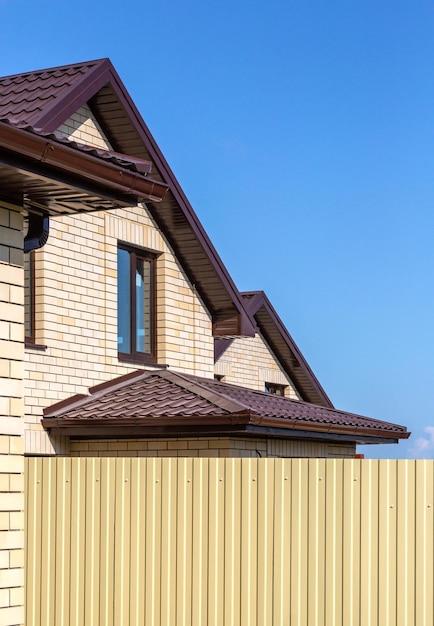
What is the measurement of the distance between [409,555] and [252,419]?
381cm

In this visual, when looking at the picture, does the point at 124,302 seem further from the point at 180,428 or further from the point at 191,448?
the point at 180,428

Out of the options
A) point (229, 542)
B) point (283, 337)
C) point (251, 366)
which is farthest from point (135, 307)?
point (283, 337)

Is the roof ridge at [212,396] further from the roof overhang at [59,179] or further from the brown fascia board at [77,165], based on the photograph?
the brown fascia board at [77,165]

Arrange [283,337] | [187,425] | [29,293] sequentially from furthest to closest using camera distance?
[283,337]
[29,293]
[187,425]

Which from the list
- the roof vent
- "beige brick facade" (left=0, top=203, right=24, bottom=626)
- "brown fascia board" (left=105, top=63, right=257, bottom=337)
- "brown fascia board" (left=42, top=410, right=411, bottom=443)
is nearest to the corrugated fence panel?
"beige brick facade" (left=0, top=203, right=24, bottom=626)

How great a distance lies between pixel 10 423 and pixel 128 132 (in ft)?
24.3

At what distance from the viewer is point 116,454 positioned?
1302 centimetres

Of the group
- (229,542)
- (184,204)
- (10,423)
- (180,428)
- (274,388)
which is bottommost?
(229,542)

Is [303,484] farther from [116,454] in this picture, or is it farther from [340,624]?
[116,454]

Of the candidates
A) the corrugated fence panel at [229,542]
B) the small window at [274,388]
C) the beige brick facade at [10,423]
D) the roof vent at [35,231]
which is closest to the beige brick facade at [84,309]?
the corrugated fence panel at [229,542]

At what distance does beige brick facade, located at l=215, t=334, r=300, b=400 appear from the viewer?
19969 millimetres

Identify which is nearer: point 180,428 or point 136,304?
point 180,428

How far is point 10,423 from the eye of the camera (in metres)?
7.63

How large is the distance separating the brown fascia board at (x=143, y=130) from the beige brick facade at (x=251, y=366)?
3569 millimetres
